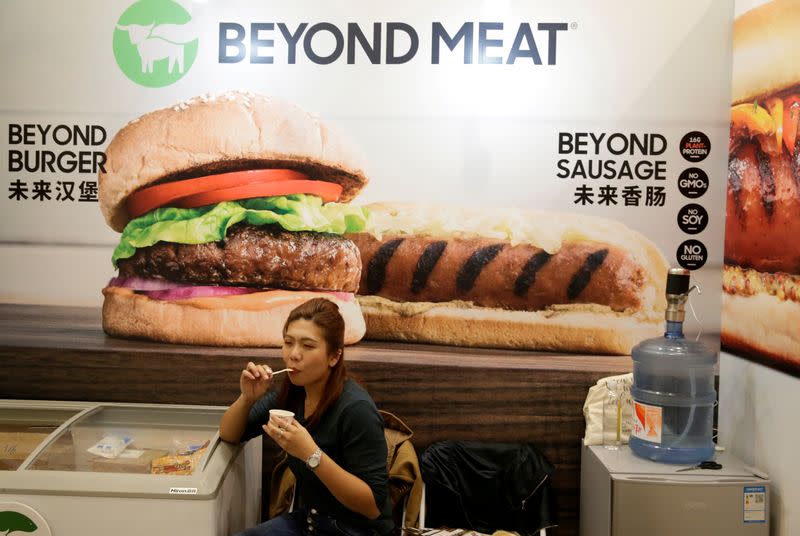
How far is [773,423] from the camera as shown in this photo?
2.93m

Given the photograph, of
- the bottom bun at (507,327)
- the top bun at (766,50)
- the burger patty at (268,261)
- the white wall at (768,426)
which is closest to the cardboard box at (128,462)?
the burger patty at (268,261)

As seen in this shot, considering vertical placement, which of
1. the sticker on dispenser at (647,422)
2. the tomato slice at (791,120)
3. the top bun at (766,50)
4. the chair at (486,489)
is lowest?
the chair at (486,489)

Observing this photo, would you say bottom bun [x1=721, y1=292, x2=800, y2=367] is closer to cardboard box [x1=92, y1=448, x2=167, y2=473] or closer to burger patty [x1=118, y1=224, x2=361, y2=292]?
burger patty [x1=118, y1=224, x2=361, y2=292]

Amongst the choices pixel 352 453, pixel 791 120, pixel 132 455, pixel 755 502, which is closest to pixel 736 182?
pixel 791 120

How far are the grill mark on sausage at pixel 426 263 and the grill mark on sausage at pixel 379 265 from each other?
0.13 meters

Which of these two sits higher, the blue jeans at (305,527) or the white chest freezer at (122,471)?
the white chest freezer at (122,471)

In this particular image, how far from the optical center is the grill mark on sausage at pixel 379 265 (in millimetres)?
3471

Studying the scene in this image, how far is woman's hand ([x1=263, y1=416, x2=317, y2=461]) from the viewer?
2.39 meters

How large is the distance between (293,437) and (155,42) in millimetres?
2146

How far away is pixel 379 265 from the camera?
3479mm

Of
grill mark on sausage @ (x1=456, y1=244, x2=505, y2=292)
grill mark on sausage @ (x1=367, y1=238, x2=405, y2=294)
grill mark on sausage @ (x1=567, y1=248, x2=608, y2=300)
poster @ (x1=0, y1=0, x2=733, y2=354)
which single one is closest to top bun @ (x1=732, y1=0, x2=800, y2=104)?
poster @ (x1=0, y1=0, x2=733, y2=354)

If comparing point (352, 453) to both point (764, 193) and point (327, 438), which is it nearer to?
point (327, 438)

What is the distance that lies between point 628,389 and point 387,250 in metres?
1.24

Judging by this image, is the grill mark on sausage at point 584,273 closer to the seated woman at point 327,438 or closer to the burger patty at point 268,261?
the burger patty at point 268,261
